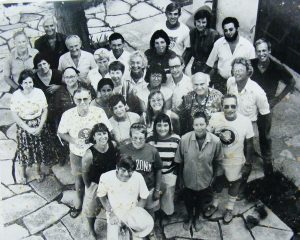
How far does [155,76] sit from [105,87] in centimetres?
40

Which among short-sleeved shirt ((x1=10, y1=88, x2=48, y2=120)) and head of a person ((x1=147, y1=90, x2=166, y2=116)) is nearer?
head of a person ((x1=147, y1=90, x2=166, y2=116))

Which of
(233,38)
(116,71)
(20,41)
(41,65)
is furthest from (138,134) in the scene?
(20,41)

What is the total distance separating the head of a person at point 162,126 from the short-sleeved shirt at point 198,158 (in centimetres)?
14

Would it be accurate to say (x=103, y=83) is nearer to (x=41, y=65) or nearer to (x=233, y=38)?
(x=41, y=65)

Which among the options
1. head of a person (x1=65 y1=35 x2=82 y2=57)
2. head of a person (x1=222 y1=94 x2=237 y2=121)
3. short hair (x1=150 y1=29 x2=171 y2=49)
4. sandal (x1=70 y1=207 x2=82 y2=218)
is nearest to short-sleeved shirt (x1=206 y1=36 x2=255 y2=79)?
short hair (x1=150 y1=29 x2=171 y2=49)

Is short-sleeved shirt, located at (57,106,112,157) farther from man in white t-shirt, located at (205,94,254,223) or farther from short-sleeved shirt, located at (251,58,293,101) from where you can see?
short-sleeved shirt, located at (251,58,293,101)

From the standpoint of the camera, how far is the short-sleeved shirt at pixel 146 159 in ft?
9.55

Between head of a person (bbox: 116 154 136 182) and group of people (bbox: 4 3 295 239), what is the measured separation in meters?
0.01

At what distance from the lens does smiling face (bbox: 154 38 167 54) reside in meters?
3.53

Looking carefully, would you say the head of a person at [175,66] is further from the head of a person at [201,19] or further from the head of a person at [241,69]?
the head of a person at [201,19]

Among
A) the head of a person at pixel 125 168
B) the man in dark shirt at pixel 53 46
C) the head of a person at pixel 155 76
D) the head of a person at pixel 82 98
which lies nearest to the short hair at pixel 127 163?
the head of a person at pixel 125 168

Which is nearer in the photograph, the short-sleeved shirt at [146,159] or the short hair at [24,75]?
the short-sleeved shirt at [146,159]

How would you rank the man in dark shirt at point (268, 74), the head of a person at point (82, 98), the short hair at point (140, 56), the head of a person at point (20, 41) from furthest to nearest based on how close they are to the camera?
1. the head of a person at point (20, 41)
2. the short hair at point (140, 56)
3. the man in dark shirt at point (268, 74)
4. the head of a person at point (82, 98)

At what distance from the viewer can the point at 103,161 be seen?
9.80 ft
